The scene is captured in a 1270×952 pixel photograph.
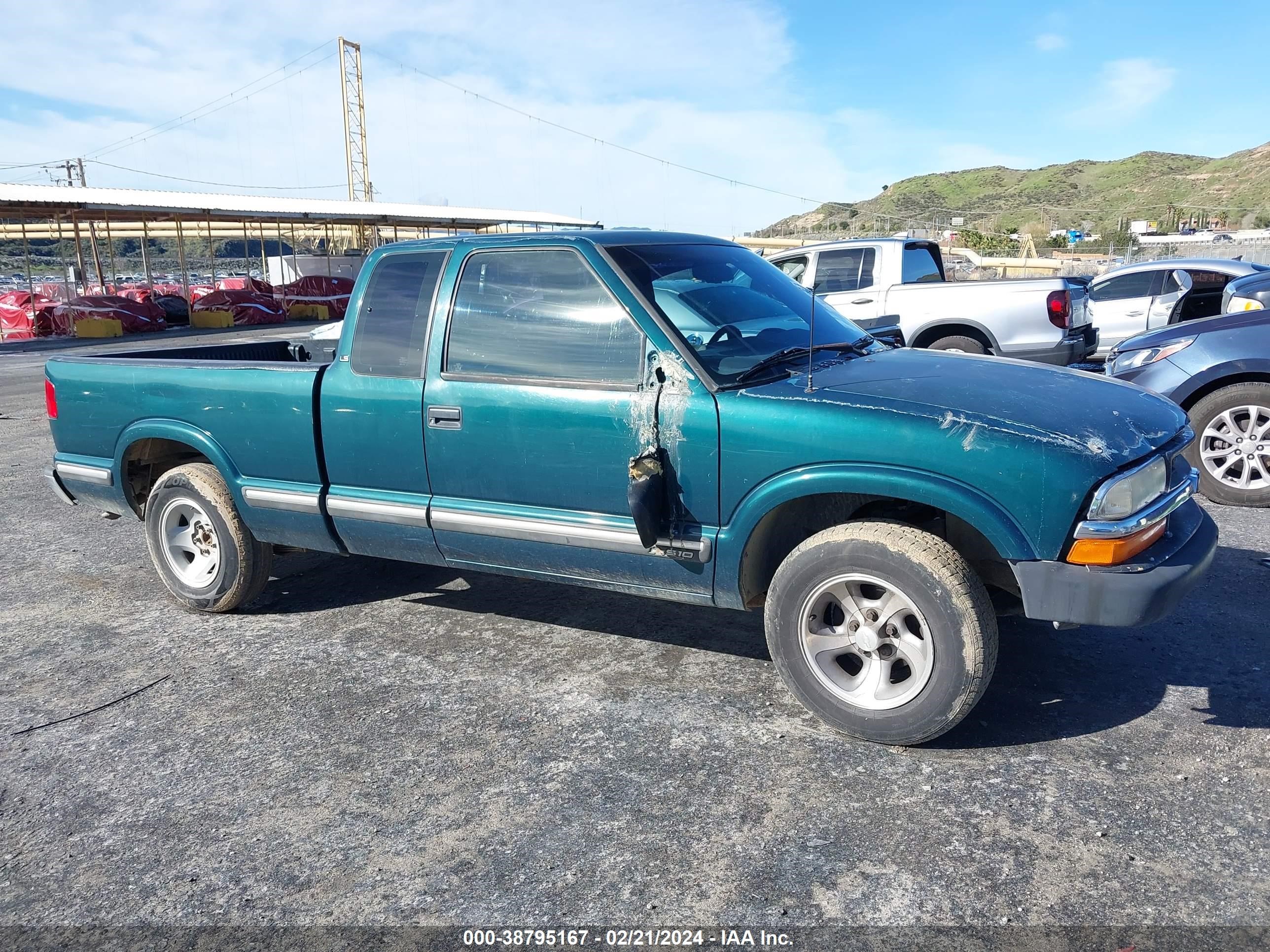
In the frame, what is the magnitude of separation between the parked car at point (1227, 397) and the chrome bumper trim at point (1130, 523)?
3.25 metres

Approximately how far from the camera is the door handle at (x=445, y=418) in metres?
4.00

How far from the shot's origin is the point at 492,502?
4.00 meters

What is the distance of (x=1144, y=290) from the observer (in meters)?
12.1

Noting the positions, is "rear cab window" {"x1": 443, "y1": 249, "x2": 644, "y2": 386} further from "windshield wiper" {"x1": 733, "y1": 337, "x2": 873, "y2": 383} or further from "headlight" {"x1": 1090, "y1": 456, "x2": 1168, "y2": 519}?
"headlight" {"x1": 1090, "y1": 456, "x2": 1168, "y2": 519}

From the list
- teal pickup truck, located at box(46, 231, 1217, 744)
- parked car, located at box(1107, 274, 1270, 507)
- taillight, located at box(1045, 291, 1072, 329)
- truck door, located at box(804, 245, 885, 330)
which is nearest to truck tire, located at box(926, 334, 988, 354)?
taillight, located at box(1045, 291, 1072, 329)

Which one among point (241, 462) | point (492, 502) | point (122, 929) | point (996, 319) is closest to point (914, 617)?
point (492, 502)

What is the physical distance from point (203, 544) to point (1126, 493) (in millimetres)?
4357

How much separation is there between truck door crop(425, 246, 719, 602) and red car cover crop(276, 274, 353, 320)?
1170 inches

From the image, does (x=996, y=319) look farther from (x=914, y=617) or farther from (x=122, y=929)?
(x=122, y=929)

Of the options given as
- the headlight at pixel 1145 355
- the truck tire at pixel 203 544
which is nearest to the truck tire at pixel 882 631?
the truck tire at pixel 203 544

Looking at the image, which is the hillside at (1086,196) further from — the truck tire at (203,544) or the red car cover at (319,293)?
the truck tire at (203,544)

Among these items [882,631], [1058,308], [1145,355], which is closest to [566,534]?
[882,631]

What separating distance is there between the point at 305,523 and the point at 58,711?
1266 mm

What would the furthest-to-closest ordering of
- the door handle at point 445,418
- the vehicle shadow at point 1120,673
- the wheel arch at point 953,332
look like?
the wheel arch at point 953,332 < the door handle at point 445,418 < the vehicle shadow at point 1120,673
